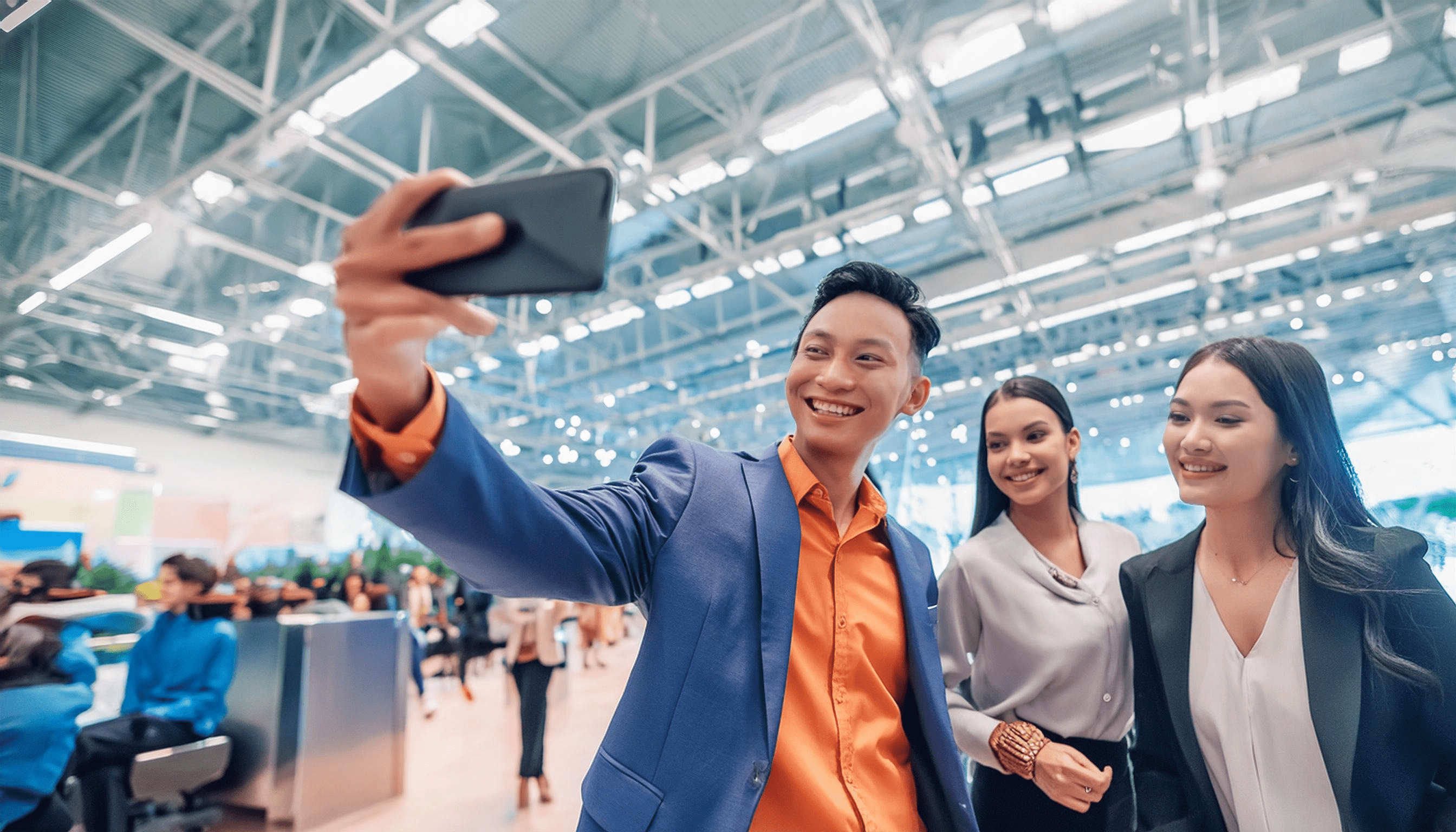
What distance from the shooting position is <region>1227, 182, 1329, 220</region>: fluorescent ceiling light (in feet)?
23.1

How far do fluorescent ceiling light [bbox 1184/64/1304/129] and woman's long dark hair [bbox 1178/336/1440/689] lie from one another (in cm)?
567

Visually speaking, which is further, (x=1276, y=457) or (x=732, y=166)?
(x=732, y=166)

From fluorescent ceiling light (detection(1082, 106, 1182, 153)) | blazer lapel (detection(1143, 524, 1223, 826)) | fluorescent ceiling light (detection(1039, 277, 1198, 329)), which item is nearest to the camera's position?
blazer lapel (detection(1143, 524, 1223, 826))

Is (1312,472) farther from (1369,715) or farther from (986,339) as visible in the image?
(986,339)

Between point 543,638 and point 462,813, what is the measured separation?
3.75ft

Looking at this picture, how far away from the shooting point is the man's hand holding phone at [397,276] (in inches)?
22.5

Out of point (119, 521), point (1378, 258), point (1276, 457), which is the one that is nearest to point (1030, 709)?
point (1276, 457)

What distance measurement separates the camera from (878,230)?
8.00 metres

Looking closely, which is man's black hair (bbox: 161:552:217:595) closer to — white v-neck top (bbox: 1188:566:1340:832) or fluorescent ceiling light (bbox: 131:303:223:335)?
white v-neck top (bbox: 1188:566:1340:832)

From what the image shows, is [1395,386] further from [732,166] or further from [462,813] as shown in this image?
[462,813]

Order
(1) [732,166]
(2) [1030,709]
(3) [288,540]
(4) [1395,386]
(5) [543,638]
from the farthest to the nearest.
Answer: (3) [288,540] → (1) [732,166] → (4) [1395,386] → (5) [543,638] → (2) [1030,709]

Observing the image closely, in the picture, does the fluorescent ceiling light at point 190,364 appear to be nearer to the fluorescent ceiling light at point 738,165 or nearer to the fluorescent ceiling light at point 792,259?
the fluorescent ceiling light at point 792,259

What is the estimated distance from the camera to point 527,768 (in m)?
4.52

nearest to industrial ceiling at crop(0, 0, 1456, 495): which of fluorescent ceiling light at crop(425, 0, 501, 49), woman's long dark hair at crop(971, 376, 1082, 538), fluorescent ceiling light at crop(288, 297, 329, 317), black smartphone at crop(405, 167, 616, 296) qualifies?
fluorescent ceiling light at crop(425, 0, 501, 49)
